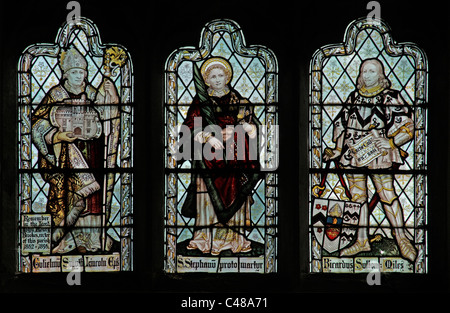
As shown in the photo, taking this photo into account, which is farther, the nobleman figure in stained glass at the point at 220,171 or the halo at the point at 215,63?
the halo at the point at 215,63

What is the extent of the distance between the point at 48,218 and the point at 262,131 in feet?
6.35

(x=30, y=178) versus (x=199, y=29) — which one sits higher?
(x=199, y=29)

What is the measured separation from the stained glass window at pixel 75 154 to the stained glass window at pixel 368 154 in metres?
1.61

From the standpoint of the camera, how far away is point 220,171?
625 centimetres

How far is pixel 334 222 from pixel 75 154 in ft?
7.41

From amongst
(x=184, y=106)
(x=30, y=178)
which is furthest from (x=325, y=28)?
(x=30, y=178)

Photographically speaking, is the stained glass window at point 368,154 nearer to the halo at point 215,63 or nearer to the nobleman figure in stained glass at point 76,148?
the halo at point 215,63

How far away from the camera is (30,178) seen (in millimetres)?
6207

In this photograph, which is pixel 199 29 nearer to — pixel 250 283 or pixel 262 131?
pixel 262 131

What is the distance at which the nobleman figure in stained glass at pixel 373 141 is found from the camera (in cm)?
620

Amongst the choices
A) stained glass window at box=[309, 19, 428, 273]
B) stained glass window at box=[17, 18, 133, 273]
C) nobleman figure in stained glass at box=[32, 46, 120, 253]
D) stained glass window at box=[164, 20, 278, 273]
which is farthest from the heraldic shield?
nobleman figure in stained glass at box=[32, 46, 120, 253]

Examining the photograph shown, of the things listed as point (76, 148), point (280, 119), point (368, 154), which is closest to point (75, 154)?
point (76, 148)

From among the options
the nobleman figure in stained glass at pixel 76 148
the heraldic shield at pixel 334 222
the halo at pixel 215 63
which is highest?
→ the halo at pixel 215 63

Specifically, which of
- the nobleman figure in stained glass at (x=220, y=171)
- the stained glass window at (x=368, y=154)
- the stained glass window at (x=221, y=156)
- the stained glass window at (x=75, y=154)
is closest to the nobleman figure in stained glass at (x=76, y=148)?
the stained glass window at (x=75, y=154)
